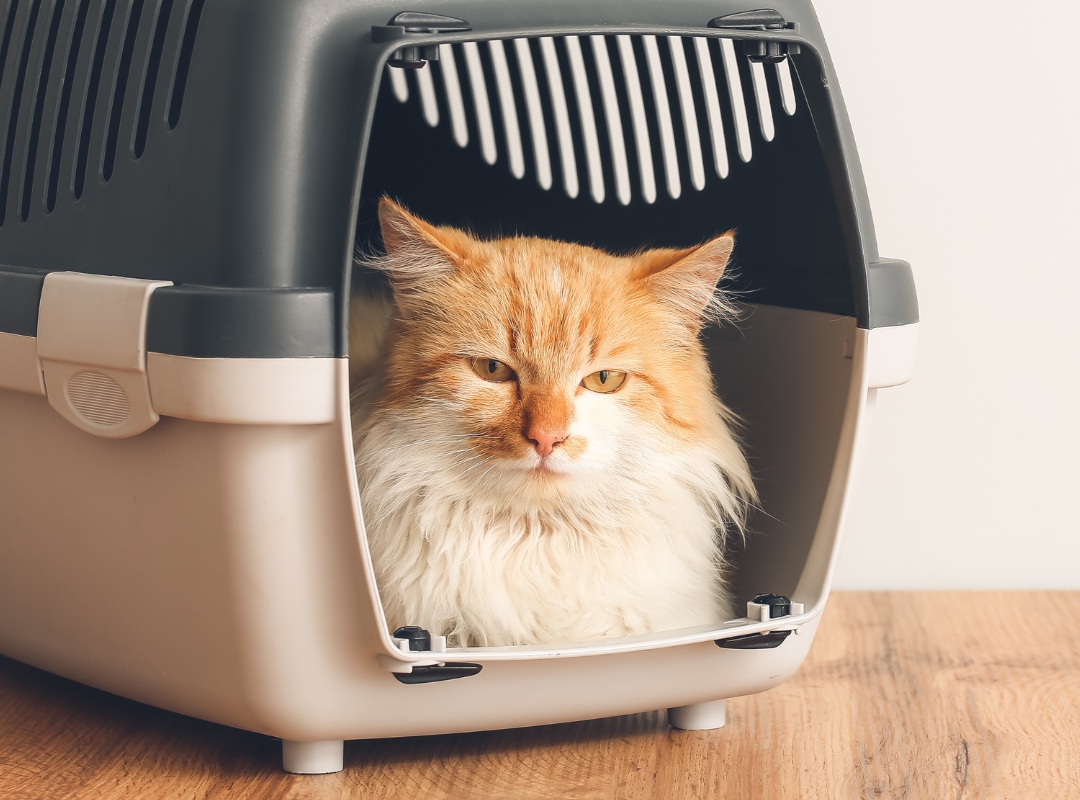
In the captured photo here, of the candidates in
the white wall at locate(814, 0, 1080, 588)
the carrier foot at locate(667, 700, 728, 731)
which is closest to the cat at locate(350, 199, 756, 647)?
the carrier foot at locate(667, 700, 728, 731)

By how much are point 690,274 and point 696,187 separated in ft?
0.77

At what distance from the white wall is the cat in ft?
2.13

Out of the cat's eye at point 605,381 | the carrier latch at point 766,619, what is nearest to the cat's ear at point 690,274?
the cat's eye at point 605,381

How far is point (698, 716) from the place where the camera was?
1275 mm

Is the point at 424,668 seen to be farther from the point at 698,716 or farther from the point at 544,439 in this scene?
the point at 698,716

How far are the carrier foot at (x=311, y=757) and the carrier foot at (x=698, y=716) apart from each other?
0.36 metres

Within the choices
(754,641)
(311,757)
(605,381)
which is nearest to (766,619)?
(754,641)

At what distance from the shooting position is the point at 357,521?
3.28 feet

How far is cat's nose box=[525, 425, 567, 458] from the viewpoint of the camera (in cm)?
111

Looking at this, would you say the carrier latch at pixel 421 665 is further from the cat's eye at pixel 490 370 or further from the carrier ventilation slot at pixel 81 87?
the carrier ventilation slot at pixel 81 87

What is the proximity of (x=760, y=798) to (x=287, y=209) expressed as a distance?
685 millimetres

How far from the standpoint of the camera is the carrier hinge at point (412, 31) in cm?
96

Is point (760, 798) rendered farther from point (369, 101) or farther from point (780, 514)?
point (369, 101)

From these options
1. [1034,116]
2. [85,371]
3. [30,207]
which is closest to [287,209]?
[85,371]
